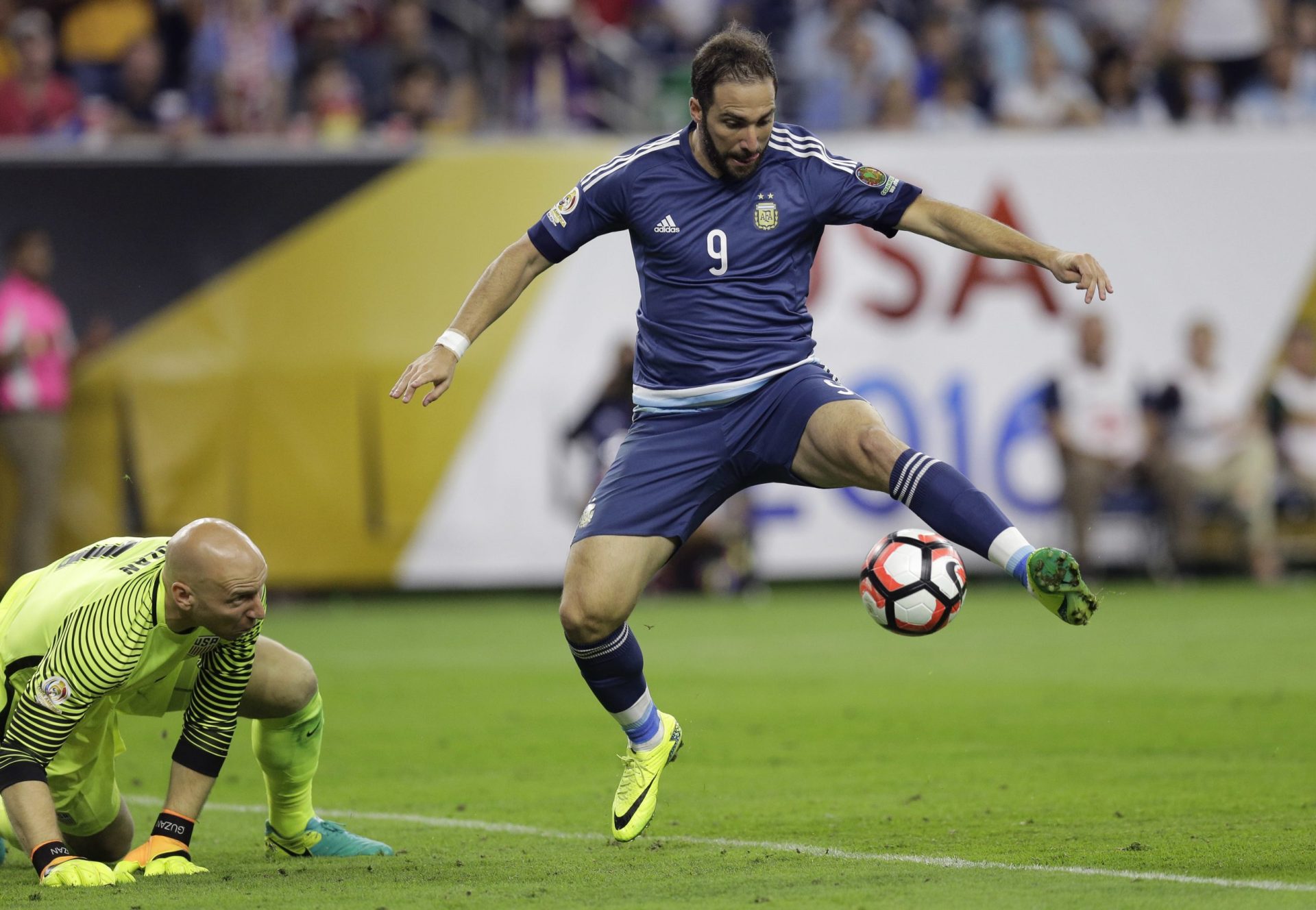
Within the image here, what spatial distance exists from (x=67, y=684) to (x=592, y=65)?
13.1m

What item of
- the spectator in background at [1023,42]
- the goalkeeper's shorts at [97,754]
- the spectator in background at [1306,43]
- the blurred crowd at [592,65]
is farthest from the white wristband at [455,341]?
the spectator in background at [1306,43]

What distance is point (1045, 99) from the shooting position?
17.9 m

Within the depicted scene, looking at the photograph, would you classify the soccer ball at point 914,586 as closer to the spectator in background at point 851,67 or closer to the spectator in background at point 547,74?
the spectator in background at point 547,74

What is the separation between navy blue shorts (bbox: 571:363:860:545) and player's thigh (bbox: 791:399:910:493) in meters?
0.06

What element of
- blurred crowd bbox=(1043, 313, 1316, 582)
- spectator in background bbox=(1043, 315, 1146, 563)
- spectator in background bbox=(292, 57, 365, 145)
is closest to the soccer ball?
spectator in background bbox=(1043, 315, 1146, 563)

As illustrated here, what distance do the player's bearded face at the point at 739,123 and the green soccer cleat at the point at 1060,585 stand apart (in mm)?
1739

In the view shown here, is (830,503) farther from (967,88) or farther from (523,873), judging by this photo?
(523,873)

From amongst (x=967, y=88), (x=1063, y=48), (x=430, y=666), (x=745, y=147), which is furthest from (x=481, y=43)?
(x=745, y=147)

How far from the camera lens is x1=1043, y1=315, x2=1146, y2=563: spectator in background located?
16156 millimetres

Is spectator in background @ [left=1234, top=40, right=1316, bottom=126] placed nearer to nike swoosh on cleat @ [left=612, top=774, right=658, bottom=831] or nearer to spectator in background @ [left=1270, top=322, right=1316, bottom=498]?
spectator in background @ [left=1270, top=322, right=1316, bottom=498]

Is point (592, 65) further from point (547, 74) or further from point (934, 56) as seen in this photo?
point (934, 56)

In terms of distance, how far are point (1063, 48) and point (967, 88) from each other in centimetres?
168

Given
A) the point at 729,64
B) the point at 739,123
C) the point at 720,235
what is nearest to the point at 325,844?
the point at 720,235

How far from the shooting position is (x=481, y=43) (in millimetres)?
17469
